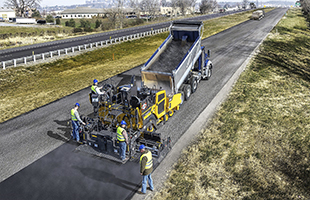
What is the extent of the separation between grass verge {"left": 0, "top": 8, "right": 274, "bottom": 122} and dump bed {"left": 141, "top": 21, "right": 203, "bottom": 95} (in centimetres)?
687

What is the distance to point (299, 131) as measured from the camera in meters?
11.8

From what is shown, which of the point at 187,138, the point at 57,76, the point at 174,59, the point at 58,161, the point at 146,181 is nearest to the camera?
the point at 146,181

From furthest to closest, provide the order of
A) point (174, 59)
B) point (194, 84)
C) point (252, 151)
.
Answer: point (194, 84) → point (174, 59) → point (252, 151)

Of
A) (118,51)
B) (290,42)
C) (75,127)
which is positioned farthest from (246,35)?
(75,127)

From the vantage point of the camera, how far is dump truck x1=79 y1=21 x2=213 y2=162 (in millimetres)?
9625

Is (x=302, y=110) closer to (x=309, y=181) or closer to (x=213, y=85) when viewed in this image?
(x=213, y=85)

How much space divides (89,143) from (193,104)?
708 centimetres

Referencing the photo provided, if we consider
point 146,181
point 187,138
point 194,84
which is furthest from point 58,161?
Result: point 194,84

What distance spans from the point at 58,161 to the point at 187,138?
577cm

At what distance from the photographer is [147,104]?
10.5 meters

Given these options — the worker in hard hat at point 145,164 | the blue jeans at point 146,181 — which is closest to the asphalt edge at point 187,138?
the blue jeans at point 146,181

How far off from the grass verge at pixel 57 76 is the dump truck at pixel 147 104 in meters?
6.71

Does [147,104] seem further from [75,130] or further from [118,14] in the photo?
[118,14]

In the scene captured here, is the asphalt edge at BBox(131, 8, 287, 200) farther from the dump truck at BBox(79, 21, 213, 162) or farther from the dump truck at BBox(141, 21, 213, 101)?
the dump truck at BBox(141, 21, 213, 101)
